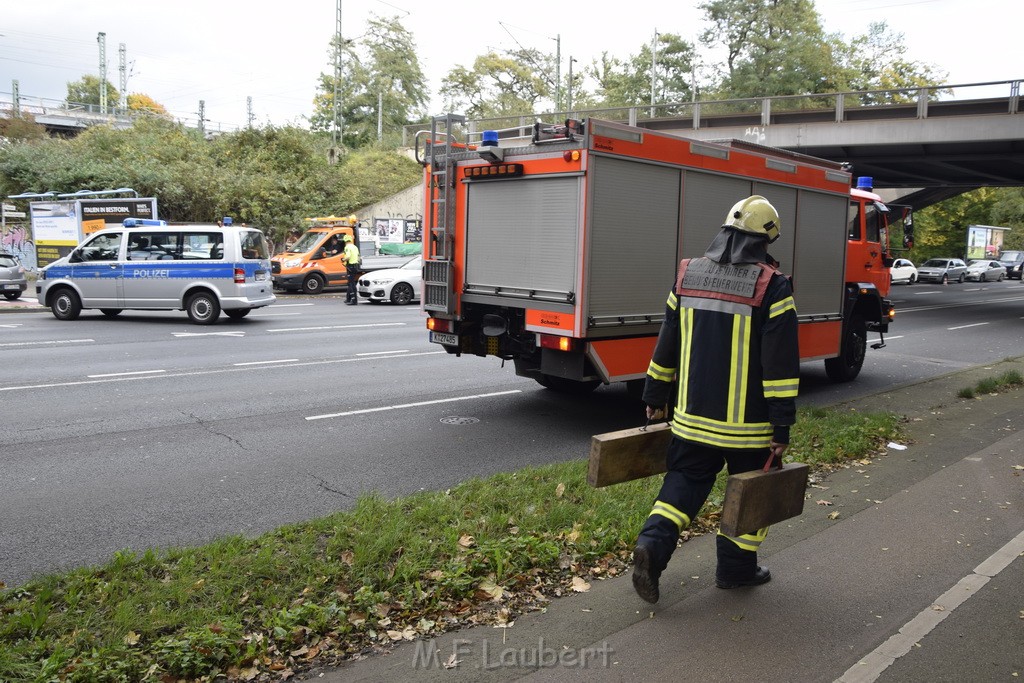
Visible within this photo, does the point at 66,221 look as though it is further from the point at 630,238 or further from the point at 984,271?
the point at 984,271

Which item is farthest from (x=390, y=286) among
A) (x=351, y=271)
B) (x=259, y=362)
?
(x=259, y=362)

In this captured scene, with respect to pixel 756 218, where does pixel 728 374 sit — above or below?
below

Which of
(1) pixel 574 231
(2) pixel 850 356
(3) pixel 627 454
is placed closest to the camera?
(3) pixel 627 454

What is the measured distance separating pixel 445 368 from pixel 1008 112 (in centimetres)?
2293

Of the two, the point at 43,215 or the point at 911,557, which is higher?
the point at 43,215

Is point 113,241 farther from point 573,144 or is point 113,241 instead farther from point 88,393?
point 573,144

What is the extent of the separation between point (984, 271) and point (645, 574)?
192 feet

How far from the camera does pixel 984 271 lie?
54.3 meters

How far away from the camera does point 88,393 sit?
9.65 meters

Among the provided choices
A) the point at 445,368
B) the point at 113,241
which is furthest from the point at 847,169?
the point at 113,241

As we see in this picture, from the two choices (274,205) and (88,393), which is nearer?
(88,393)

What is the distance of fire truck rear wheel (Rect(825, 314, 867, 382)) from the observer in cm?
1170

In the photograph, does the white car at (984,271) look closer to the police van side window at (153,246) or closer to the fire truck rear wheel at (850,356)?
the fire truck rear wheel at (850,356)

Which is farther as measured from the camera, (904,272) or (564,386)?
(904,272)
